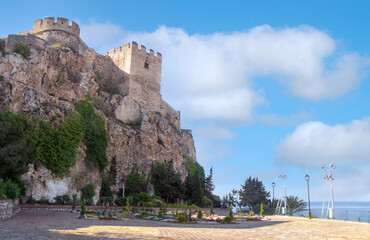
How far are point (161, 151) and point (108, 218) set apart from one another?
2283 centimetres

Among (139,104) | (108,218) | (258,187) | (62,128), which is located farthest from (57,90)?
(258,187)

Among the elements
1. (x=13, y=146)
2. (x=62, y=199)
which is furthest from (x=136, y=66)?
(x=13, y=146)

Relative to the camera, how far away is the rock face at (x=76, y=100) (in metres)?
26.9

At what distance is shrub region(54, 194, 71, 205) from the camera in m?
25.3

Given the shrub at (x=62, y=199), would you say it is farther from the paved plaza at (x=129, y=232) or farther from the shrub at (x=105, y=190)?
the paved plaza at (x=129, y=232)

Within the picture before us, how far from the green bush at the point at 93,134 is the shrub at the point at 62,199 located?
507 cm

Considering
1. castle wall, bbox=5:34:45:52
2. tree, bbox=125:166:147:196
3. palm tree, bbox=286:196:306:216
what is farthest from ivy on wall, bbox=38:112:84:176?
palm tree, bbox=286:196:306:216

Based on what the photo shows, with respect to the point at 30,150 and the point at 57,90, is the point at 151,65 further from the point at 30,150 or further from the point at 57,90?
the point at 30,150

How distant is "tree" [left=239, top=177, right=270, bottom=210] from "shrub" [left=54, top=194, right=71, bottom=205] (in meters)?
27.5

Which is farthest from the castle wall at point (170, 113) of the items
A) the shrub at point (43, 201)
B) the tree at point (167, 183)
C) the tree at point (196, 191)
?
the shrub at point (43, 201)

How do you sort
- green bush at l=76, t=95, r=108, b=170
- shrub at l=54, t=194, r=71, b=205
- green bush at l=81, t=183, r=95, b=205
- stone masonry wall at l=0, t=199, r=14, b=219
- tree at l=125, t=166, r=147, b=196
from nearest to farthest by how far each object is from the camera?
stone masonry wall at l=0, t=199, r=14, b=219 < shrub at l=54, t=194, r=71, b=205 < green bush at l=81, t=183, r=95, b=205 < green bush at l=76, t=95, r=108, b=170 < tree at l=125, t=166, r=147, b=196

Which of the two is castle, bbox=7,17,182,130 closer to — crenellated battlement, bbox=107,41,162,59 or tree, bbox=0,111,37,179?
crenellated battlement, bbox=107,41,162,59

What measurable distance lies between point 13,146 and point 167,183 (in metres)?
19.4

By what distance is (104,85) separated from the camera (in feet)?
131
